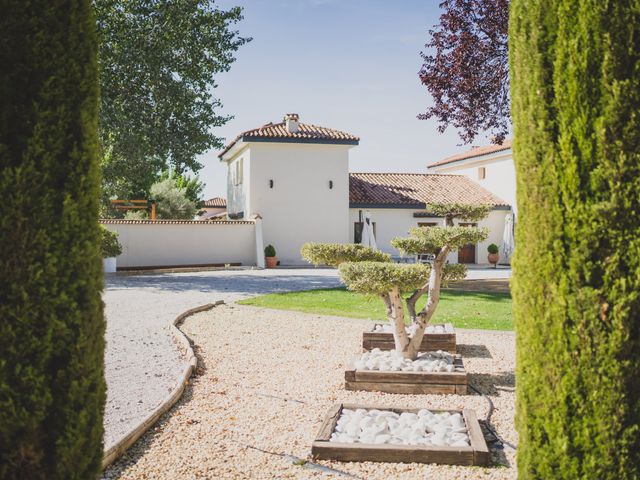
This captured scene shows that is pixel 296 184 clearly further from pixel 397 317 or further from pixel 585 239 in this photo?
pixel 585 239

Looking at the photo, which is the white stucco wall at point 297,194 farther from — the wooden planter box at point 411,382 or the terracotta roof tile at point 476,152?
the wooden planter box at point 411,382

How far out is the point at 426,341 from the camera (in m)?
8.43

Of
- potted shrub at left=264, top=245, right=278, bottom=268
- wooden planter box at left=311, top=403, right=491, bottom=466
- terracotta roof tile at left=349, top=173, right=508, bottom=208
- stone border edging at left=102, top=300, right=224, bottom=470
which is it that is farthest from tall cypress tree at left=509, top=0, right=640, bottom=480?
terracotta roof tile at left=349, top=173, right=508, bottom=208

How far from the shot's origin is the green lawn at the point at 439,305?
11.9 m

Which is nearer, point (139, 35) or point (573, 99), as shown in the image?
point (573, 99)

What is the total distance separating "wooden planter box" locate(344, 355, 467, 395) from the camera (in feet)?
21.4

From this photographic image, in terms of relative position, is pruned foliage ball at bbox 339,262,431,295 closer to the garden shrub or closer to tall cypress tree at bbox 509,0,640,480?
tall cypress tree at bbox 509,0,640,480

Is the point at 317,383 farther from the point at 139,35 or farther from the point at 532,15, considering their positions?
the point at 139,35

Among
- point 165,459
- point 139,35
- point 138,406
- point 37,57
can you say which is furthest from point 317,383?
point 139,35

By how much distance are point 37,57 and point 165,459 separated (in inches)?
121

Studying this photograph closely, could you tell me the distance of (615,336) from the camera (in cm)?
288

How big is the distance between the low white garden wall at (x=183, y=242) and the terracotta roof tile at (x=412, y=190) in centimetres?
617

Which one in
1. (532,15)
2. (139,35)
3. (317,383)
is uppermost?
(139,35)

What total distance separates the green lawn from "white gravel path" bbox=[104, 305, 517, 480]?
4.08ft
